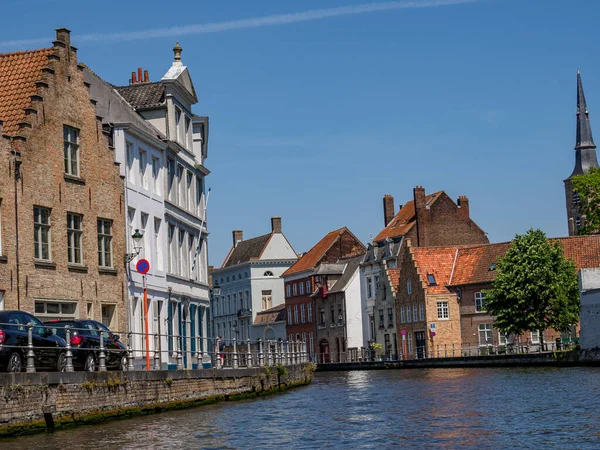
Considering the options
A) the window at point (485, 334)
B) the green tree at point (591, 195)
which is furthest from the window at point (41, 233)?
the window at point (485, 334)

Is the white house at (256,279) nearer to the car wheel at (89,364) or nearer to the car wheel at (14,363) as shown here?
the car wheel at (89,364)

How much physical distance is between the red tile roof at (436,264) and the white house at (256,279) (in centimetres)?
3534

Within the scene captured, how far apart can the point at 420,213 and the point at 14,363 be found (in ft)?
258

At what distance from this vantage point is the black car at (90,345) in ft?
93.7

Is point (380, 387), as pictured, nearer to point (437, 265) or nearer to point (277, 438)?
point (277, 438)

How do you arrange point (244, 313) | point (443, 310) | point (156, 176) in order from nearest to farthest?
point (156, 176) < point (443, 310) < point (244, 313)

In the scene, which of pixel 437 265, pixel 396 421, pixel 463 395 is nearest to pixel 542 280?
pixel 437 265

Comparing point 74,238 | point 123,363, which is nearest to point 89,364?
point 123,363

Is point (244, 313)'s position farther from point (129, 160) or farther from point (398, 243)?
point (129, 160)

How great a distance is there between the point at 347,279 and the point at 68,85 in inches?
2841

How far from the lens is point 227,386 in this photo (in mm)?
37625

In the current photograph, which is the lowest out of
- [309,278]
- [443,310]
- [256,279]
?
[443,310]

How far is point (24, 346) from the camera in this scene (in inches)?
960

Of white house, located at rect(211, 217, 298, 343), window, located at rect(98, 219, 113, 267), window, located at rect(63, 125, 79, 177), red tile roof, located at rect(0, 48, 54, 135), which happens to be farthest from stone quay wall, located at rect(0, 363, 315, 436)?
white house, located at rect(211, 217, 298, 343)
